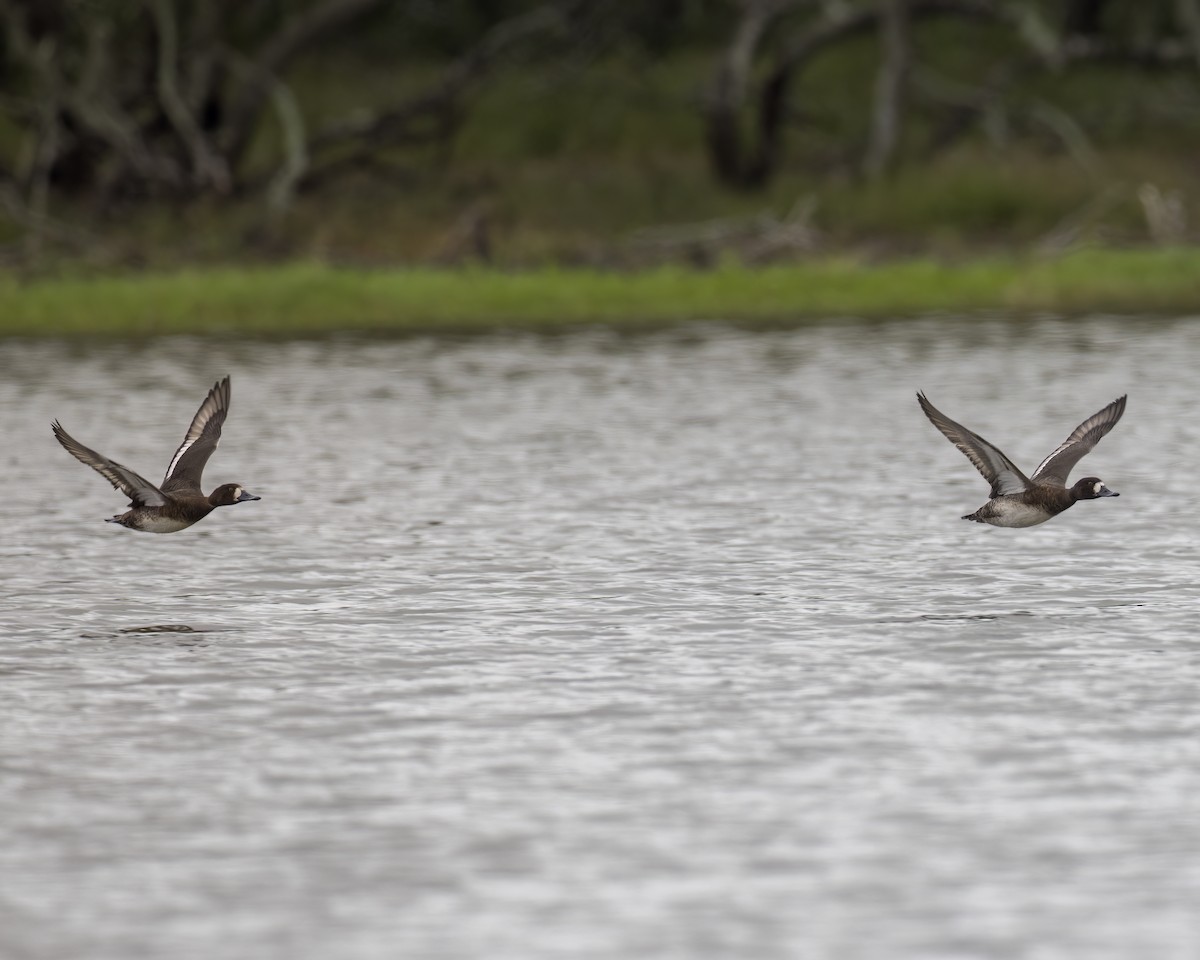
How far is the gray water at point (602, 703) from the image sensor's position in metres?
7.89

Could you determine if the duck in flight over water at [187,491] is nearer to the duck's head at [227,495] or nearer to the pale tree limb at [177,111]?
the duck's head at [227,495]

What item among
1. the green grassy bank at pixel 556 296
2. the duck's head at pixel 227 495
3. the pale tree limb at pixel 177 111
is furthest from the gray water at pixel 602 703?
the pale tree limb at pixel 177 111

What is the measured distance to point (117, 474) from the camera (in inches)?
529

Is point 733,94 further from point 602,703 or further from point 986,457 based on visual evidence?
point 602,703

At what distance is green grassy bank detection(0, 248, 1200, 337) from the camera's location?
100 ft

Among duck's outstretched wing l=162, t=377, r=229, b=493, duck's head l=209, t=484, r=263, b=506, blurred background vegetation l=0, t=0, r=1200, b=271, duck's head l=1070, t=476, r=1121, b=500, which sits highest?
blurred background vegetation l=0, t=0, r=1200, b=271

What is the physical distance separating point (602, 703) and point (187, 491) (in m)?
4.33

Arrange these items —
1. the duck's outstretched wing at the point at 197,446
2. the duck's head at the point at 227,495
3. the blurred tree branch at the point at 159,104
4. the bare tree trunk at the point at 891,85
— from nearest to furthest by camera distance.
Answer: the duck's outstretched wing at the point at 197,446, the duck's head at the point at 227,495, the blurred tree branch at the point at 159,104, the bare tree trunk at the point at 891,85

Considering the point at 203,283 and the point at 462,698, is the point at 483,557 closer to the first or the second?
the point at 462,698

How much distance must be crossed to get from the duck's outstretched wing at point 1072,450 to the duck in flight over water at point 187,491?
13.5ft

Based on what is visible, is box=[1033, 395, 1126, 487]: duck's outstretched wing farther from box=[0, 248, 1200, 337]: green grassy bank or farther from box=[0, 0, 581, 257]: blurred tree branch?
box=[0, 0, 581, 257]: blurred tree branch

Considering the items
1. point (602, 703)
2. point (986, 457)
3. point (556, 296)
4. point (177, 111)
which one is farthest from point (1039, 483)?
point (177, 111)

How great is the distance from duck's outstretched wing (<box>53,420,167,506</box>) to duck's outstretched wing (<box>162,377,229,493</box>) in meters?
0.18

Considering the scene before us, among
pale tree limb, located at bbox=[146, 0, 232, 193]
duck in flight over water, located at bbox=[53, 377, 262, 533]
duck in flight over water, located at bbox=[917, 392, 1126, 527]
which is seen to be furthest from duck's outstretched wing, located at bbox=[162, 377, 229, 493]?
pale tree limb, located at bbox=[146, 0, 232, 193]
